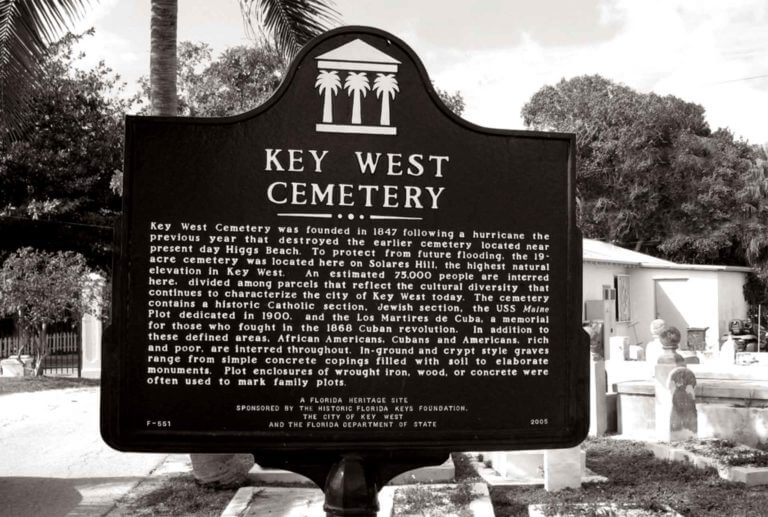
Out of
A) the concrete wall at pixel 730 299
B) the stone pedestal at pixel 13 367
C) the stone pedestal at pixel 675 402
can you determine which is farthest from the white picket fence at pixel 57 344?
the concrete wall at pixel 730 299

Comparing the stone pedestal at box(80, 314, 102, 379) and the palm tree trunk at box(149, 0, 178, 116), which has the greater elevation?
the palm tree trunk at box(149, 0, 178, 116)

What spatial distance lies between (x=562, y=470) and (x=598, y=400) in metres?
3.29

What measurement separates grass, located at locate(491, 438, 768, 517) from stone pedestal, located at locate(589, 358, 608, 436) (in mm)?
1770

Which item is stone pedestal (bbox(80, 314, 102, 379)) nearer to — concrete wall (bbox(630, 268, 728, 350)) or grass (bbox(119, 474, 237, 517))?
grass (bbox(119, 474, 237, 517))

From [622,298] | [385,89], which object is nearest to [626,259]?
[622,298]

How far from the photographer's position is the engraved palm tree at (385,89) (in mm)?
3572

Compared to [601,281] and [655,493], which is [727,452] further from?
[601,281]

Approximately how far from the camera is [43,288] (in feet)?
60.0

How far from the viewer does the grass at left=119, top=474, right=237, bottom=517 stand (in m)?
7.16

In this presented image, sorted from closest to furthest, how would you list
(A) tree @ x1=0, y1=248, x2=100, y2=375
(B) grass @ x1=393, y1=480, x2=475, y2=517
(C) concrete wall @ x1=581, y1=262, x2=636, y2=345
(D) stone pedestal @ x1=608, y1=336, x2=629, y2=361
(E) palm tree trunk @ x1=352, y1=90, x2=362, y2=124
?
(E) palm tree trunk @ x1=352, y1=90, x2=362, y2=124, (B) grass @ x1=393, y1=480, x2=475, y2=517, (A) tree @ x1=0, y1=248, x2=100, y2=375, (D) stone pedestal @ x1=608, y1=336, x2=629, y2=361, (C) concrete wall @ x1=581, y1=262, x2=636, y2=345

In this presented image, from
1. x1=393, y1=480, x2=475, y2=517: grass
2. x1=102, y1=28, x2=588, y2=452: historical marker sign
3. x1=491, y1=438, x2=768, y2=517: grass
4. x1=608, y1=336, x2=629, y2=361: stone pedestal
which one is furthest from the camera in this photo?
x1=608, y1=336, x2=629, y2=361: stone pedestal

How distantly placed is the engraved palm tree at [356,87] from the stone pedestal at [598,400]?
7.12 meters

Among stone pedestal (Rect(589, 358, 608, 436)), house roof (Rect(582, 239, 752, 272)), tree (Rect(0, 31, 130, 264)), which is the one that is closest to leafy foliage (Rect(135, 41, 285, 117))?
tree (Rect(0, 31, 130, 264))

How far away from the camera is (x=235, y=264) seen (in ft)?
11.3
